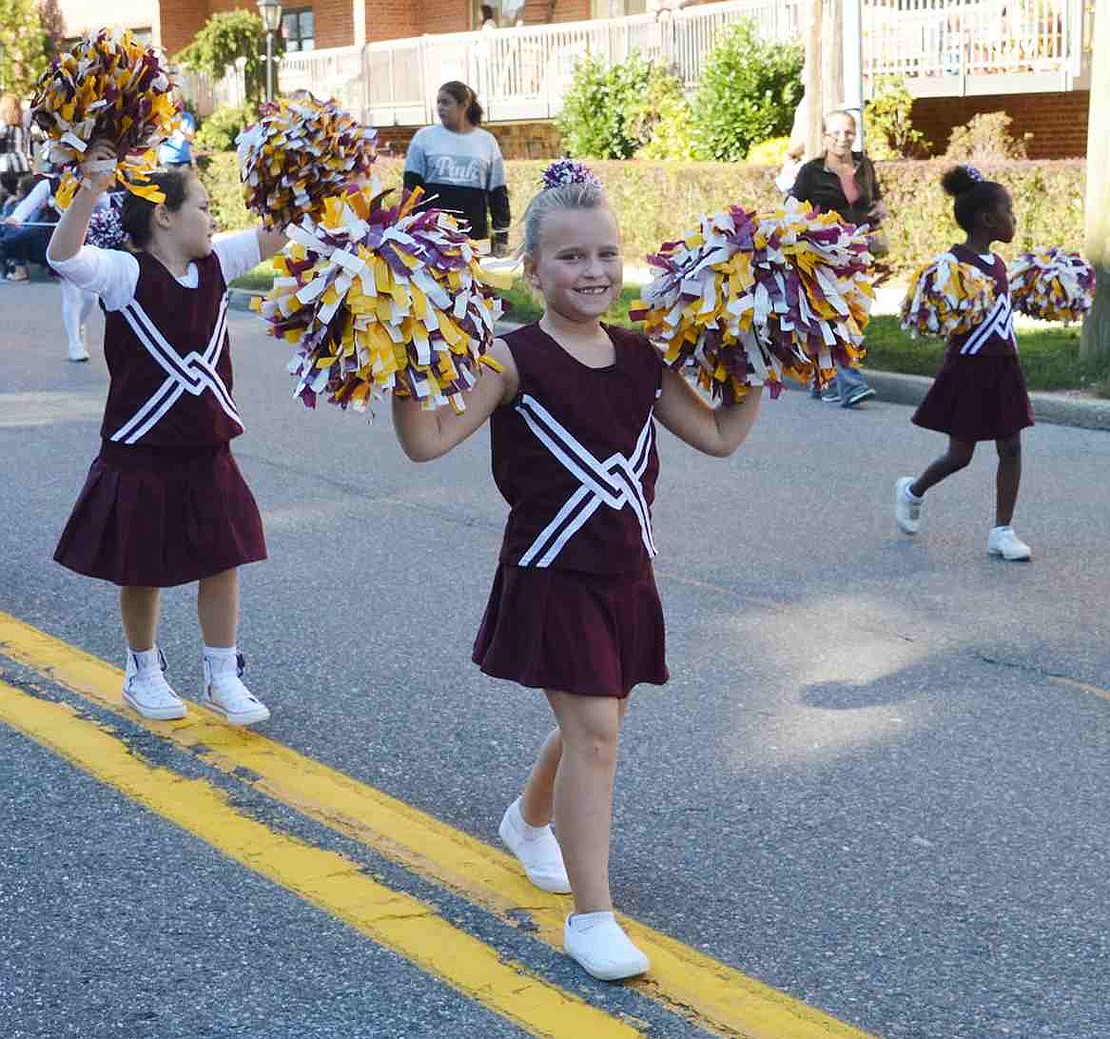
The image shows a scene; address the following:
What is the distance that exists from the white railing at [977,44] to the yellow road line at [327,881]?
688 inches

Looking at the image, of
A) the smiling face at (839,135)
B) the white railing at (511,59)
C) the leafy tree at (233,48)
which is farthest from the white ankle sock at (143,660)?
the leafy tree at (233,48)

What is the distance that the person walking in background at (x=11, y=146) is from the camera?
19.2m

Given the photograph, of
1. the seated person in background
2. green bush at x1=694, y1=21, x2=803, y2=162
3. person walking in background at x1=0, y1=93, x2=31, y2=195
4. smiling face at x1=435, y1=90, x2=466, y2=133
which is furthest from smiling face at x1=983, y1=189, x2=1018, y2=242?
green bush at x1=694, y1=21, x2=803, y2=162

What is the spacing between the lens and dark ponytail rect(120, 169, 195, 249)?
16.2ft

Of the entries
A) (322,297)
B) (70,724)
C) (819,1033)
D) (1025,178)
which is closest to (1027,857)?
(819,1033)

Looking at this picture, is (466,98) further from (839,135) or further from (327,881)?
(327,881)

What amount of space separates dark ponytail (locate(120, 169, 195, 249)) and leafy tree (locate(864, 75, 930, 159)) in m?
16.4

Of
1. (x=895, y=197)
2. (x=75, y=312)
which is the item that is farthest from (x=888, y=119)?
(x=75, y=312)

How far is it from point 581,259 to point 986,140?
18143mm

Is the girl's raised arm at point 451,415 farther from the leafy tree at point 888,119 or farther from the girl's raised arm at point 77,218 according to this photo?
the leafy tree at point 888,119

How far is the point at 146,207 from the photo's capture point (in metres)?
4.93

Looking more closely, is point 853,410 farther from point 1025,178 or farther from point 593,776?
point 593,776

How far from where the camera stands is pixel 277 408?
36.7 feet

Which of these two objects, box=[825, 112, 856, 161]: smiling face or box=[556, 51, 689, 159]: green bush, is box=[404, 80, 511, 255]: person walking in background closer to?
box=[825, 112, 856, 161]: smiling face
